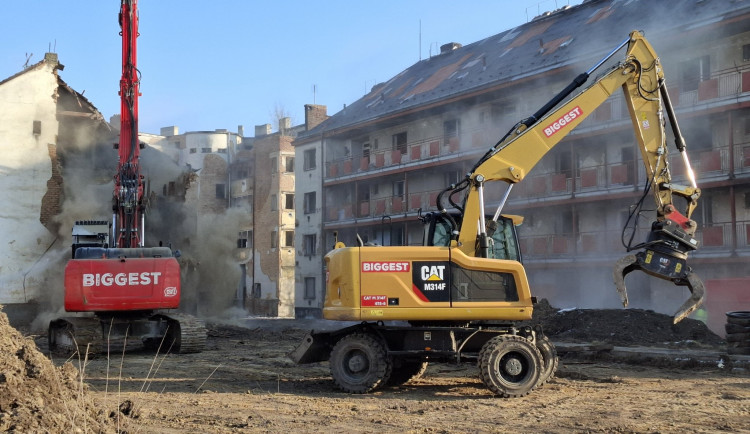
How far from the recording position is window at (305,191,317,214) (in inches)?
2066

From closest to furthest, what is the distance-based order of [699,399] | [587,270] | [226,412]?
[226,412] → [699,399] → [587,270]

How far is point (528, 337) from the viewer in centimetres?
1295

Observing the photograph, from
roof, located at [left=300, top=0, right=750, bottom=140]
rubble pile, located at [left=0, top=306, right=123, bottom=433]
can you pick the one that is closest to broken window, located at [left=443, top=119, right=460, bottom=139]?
roof, located at [left=300, top=0, right=750, bottom=140]

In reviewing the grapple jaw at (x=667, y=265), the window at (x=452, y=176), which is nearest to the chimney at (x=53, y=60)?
the window at (x=452, y=176)

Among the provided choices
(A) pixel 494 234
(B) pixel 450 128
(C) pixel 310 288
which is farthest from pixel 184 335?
(C) pixel 310 288

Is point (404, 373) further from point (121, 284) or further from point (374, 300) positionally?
point (121, 284)

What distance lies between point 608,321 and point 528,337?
1230cm

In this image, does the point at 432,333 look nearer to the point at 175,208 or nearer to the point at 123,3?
the point at 123,3

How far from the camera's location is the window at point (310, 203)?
52469 mm

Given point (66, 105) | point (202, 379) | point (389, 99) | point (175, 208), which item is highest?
point (389, 99)

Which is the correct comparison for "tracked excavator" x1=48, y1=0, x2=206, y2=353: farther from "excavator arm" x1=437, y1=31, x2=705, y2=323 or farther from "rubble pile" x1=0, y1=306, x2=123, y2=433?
"rubble pile" x1=0, y1=306, x2=123, y2=433

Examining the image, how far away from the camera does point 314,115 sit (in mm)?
59125

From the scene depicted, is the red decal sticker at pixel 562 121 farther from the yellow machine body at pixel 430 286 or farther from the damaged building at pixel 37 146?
the damaged building at pixel 37 146

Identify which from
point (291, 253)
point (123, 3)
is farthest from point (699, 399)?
point (291, 253)
